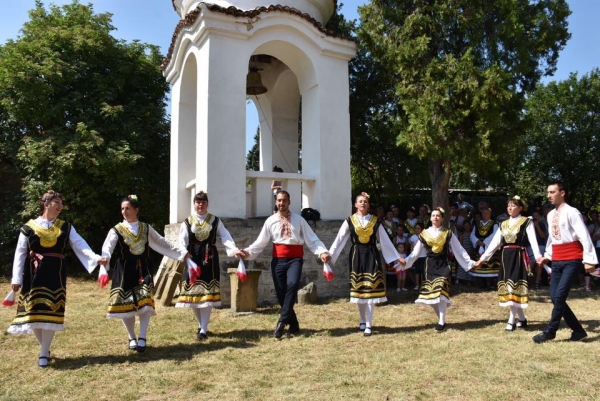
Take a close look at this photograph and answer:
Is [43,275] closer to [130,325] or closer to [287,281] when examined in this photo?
[130,325]

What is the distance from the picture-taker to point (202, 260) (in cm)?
661

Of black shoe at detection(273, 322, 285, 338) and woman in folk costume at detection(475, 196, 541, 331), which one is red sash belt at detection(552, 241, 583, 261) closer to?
woman in folk costume at detection(475, 196, 541, 331)

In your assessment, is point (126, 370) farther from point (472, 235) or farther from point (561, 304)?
point (472, 235)

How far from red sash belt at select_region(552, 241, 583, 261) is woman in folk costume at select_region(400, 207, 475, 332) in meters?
1.22

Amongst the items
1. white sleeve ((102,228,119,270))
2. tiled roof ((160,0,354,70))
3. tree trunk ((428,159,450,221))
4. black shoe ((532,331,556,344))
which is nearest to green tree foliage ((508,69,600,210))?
tree trunk ((428,159,450,221))

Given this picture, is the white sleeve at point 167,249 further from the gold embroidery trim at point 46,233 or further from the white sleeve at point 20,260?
the white sleeve at point 20,260

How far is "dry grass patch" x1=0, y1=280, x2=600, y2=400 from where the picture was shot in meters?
4.36

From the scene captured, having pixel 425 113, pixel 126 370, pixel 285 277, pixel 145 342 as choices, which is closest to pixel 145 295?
pixel 145 342

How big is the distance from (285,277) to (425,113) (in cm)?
458

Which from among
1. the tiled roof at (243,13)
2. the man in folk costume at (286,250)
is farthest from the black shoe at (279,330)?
the tiled roof at (243,13)

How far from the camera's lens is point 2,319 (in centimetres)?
785

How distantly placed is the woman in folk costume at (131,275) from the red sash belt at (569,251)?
4870mm

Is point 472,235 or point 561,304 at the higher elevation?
point 472,235

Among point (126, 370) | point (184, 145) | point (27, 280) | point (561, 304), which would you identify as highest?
point (184, 145)
